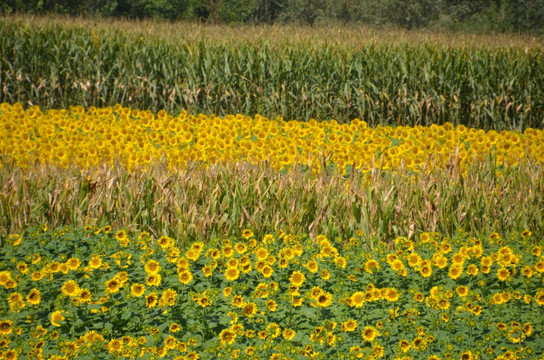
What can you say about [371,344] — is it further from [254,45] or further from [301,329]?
[254,45]

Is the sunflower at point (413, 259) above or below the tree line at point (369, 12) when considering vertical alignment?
below

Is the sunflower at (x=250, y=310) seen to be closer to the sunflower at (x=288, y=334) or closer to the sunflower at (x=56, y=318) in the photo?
the sunflower at (x=288, y=334)

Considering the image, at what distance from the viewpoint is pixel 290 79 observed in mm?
11641

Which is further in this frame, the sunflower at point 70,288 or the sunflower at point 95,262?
the sunflower at point 95,262

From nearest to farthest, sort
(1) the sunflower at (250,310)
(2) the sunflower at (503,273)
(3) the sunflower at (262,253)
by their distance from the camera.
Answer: (1) the sunflower at (250,310) < (2) the sunflower at (503,273) < (3) the sunflower at (262,253)

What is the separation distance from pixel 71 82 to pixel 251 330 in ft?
33.0

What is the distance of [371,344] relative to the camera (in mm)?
3402

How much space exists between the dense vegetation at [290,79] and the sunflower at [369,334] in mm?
8352

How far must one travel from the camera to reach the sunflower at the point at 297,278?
3.77m

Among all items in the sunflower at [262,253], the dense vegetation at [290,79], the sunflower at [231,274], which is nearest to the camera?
the sunflower at [231,274]

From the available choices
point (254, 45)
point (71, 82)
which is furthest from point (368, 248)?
point (71, 82)

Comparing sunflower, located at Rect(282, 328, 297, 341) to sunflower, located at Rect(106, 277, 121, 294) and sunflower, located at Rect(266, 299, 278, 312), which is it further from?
sunflower, located at Rect(106, 277, 121, 294)

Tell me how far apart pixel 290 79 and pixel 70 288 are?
859 centimetres

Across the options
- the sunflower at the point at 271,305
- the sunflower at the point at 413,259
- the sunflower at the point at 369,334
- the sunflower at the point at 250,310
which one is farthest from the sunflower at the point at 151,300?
the sunflower at the point at 413,259
